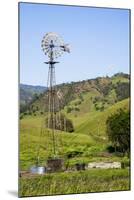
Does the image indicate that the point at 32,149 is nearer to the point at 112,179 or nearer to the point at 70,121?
the point at 70,121

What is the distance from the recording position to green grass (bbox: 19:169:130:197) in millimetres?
3116

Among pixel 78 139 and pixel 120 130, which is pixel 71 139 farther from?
pixel 120 130

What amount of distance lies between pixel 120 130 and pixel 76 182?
1.40 ft

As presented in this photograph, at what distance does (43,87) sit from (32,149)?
373 millimetres

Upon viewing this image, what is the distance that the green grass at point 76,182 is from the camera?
312 centimetres

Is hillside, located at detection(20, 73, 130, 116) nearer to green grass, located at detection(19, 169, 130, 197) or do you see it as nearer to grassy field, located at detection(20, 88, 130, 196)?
grassy field, located at detection(20, 88, 130, 196)

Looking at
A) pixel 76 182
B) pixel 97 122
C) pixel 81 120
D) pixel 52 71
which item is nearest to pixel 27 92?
pixel 52 71

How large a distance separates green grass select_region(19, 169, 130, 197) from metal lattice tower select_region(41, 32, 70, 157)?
17 cm

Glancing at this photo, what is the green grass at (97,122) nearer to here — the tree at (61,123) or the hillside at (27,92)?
the tree at (61,123)

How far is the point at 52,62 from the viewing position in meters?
3.17

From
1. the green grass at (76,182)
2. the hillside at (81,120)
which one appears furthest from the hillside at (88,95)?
the green grass at (76,182)

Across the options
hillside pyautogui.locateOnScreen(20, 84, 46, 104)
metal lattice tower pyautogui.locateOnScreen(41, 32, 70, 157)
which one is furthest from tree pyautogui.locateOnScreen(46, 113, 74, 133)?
hillside pyautogui.locateOnScreen(20, 84, 46, 104)

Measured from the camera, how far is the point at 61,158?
3.19 metres

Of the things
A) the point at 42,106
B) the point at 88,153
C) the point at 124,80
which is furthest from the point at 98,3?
the point at 88,153
